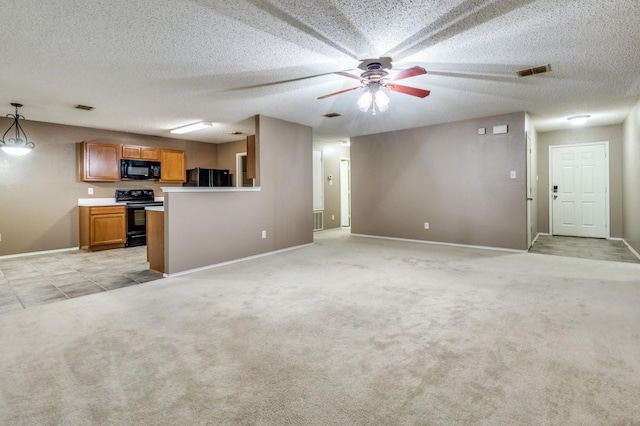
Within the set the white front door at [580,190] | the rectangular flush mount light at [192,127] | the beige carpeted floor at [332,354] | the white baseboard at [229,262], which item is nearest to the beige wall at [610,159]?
the white front door at [580,190]

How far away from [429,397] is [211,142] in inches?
323

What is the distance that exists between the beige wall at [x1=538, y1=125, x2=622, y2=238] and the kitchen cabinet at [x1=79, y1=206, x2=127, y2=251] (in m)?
8.87

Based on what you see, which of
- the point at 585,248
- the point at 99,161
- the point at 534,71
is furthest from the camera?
the point at 99,161

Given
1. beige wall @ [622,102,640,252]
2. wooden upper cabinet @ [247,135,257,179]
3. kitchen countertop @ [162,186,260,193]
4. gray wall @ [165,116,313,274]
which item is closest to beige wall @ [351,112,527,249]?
beige wall @ [622,102,640,252]

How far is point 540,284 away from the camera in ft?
11.8

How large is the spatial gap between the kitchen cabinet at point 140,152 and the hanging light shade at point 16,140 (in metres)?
1.44

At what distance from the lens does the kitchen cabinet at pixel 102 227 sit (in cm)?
602

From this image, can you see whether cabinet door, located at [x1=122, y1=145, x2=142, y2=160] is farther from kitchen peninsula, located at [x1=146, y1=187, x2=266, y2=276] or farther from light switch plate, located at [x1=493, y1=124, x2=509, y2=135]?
light switch plate, located at [x1=493, y1=124, x2=509, y2=135]

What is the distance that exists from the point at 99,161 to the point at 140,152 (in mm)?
839

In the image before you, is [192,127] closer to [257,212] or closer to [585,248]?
[257,212]

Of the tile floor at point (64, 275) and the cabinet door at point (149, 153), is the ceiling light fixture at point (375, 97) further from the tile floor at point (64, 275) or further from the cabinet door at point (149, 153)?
the cabinet door at point (149, 153)

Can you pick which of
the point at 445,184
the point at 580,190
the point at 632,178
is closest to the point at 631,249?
the point at 632,178

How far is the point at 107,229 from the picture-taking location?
6.20 meters

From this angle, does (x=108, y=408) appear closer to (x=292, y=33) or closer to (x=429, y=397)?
Result: (x=429, y=397)
